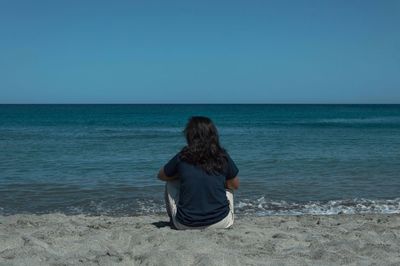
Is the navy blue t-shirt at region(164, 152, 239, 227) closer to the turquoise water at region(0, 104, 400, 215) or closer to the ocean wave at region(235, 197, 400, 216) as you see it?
the ocean wave at region(235, 197, 400, 216)

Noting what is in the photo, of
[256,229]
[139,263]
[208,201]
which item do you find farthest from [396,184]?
[139,263]

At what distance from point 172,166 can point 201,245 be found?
1.04 meters

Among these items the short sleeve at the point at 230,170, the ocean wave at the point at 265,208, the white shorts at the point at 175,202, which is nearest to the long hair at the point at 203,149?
the short sleeve at the point at 230,170

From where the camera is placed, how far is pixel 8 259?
4992 millimetres

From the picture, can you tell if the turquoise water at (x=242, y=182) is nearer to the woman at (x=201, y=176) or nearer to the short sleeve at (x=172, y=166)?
the woman at (x=201, y=176)

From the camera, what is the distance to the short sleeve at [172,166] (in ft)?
19.3

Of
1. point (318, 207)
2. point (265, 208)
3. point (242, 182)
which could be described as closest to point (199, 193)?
point (265, 208)

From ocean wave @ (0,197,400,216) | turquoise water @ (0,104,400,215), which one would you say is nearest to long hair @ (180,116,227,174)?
ocean wave @ (0,197,400,216)

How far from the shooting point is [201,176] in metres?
5.80

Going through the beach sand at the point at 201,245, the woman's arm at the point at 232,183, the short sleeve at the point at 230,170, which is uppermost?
the short sleeve at the point at 230,170

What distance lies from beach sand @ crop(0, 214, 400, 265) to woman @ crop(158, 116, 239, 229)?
0.19 m

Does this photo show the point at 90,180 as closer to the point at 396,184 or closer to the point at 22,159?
the point at 22,159

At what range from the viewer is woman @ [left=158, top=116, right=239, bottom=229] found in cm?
580

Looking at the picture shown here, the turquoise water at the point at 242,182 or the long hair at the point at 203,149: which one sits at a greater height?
the long hair at the point at 203,149
